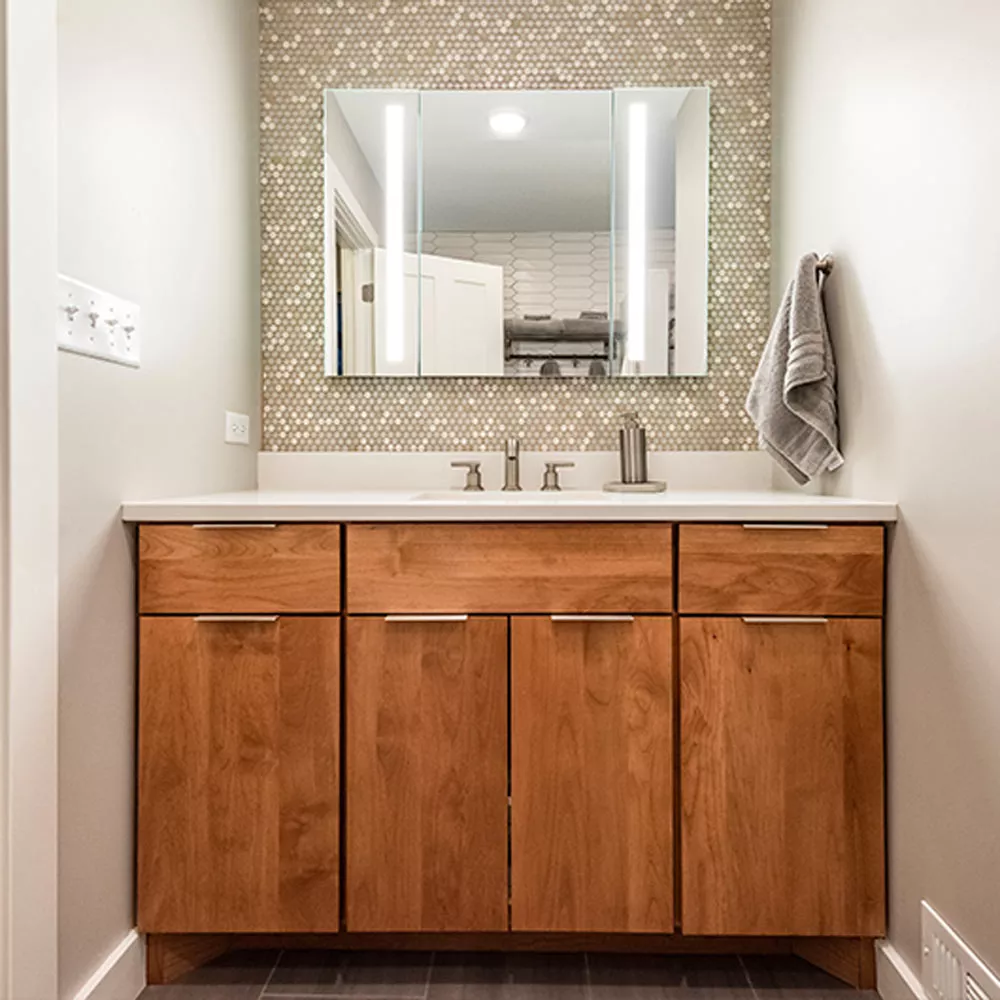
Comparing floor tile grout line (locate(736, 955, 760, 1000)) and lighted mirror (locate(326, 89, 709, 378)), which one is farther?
lighted mirror (locate(326, 89, 709, 378))

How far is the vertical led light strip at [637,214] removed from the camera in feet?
7.10

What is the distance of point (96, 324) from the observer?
4.43ft

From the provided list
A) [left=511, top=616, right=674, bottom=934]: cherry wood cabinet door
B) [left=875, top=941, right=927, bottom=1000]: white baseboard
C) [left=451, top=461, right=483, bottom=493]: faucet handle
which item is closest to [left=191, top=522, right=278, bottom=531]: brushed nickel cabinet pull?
[left=511, top=616, right=674, bottom=934]: cherry wood cabinet door

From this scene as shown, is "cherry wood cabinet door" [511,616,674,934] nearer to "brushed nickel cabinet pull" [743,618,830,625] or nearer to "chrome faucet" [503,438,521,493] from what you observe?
"brushed nickel cabinet pull" [743,618,830,625]

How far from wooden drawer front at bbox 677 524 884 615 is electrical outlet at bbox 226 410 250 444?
3.63ft

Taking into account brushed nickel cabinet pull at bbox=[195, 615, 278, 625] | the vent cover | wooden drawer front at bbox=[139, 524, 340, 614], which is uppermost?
wooden drawer front at bbox=[139, 524, 340, 614]

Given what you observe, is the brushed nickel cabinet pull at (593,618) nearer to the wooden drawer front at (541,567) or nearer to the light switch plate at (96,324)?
the wooden drawer front at (541,567)

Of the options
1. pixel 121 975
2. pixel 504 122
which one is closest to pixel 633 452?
pixel 504 122

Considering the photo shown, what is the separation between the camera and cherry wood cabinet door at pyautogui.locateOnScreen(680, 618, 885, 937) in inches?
58.1

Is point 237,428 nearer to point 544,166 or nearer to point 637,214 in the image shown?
point 544,166

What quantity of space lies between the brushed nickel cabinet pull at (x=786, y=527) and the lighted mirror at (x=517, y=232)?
2.57 feet

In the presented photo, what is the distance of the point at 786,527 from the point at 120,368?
3.92 ft

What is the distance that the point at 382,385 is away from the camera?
87.0 inches

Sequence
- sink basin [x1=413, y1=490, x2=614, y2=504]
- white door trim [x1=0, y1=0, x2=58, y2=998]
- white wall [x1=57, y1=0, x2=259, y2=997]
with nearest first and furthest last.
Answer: white door trim [x1=0, y1=0, x2=58, y2=998], white wall [x1=57, y1=0, x2=259, y2=997], sink basin [x1=413, y1=490, x2=614, y2=504]
